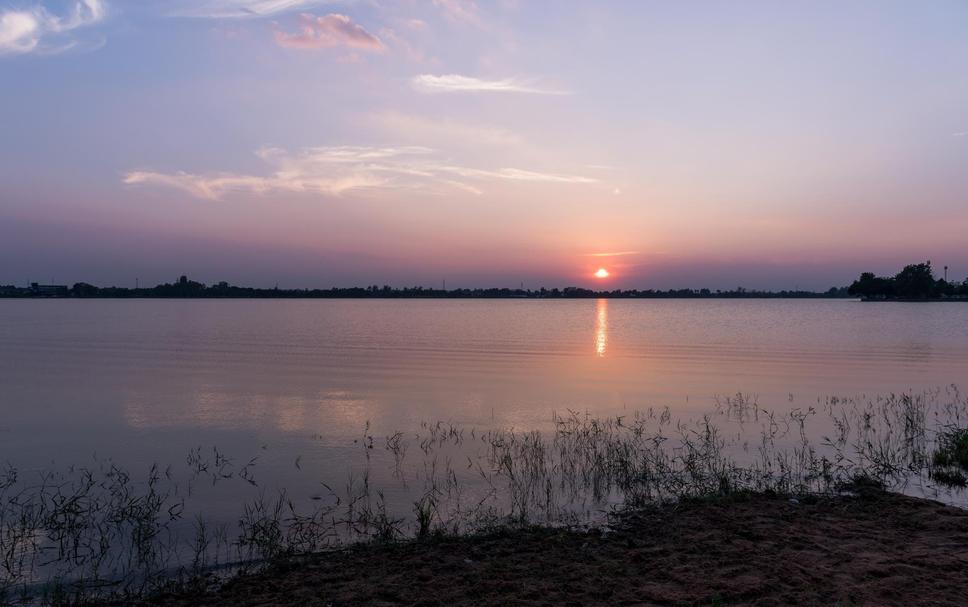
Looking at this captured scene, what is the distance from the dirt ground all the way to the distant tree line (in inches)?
7910

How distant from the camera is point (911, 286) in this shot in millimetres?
178625

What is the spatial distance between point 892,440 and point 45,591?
56.2 ft

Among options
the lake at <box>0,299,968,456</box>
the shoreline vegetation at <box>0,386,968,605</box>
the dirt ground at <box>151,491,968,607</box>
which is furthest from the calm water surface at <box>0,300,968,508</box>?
the dirt ground at <box>151,491,968,607</box>

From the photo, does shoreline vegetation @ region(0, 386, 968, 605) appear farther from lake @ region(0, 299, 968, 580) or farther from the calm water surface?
the calm water surface

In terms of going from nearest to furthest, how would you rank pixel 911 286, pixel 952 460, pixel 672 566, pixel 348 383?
pixel 672 566 → pixel 952 460 → pixel 348 383 → pixel 911 286

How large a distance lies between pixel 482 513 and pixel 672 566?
3.84 meters

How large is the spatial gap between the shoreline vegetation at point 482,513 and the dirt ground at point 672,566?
42mm

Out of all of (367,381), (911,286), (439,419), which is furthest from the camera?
(911,286)

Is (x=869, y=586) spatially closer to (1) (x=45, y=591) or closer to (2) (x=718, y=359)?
(1) (x=45, y=591)

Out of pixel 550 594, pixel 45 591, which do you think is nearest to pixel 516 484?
pixel 550 594

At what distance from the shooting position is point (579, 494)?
1158 cm

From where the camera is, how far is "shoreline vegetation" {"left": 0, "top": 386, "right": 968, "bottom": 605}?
757 centimetres

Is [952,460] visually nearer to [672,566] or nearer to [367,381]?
[672,566]

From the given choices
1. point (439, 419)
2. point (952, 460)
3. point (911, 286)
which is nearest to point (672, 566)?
point (952, 460)
